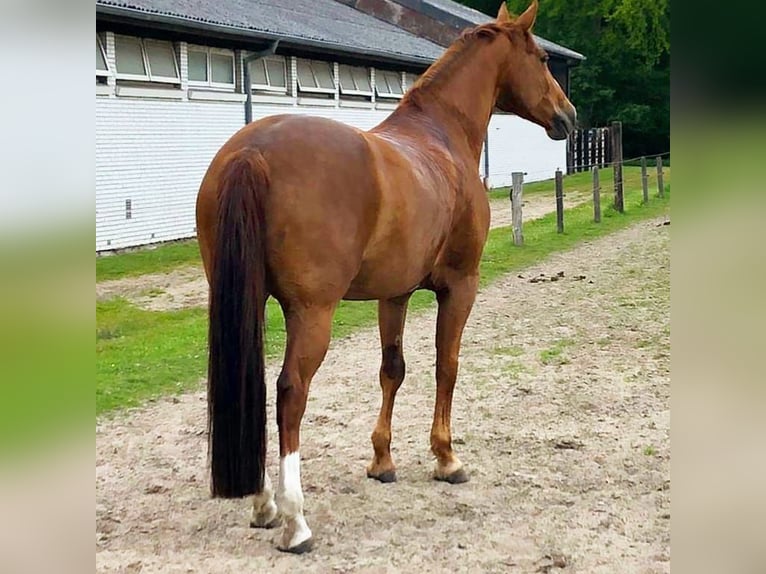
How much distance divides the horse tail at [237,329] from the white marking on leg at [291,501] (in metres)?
0.18

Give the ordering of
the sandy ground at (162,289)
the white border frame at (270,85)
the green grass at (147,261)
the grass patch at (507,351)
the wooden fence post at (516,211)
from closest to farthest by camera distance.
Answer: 1. the grass patch at (507,351)
2. the sandy ground at (162,289)
3. the green grass at (147,261)
4. the wooden fence post at (516,211)
5. the white border frame at (270,85)

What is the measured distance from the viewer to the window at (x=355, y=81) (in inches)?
730

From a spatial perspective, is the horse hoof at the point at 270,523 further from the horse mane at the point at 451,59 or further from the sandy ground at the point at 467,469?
the horse mane at the point at 451,59

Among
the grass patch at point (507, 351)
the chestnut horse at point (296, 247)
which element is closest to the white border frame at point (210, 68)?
the grass patch at point (507, 351)

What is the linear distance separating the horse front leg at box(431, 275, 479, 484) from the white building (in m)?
8.13

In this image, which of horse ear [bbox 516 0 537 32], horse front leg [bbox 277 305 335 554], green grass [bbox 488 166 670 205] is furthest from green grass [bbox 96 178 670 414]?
green grass [bbox 488 166 670 205]

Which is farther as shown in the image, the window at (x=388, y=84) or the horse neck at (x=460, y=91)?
the window at (x=388, y=84)

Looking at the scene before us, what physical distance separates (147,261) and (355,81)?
9248 mm

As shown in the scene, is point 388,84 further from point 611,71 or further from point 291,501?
point 611,71
